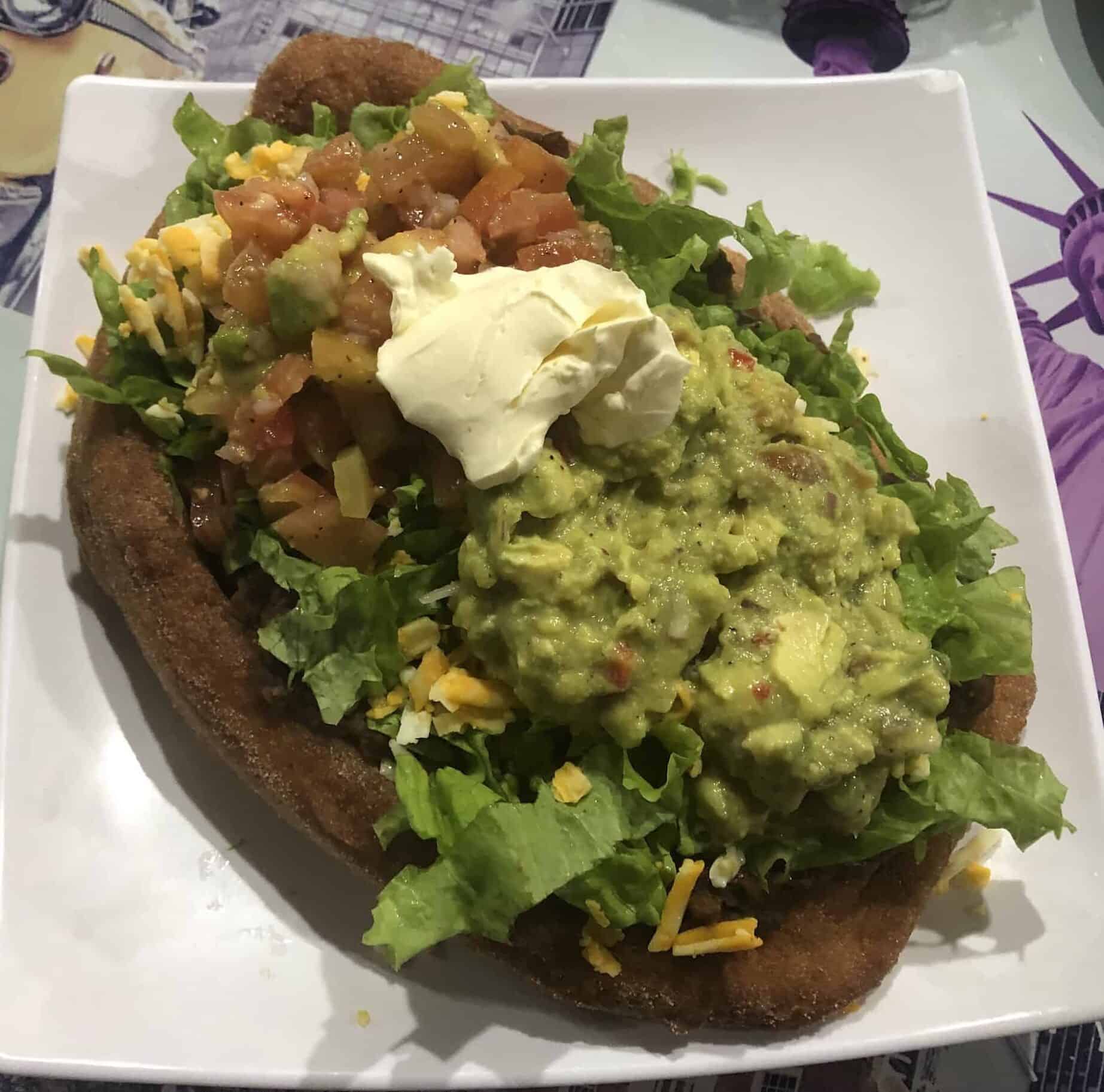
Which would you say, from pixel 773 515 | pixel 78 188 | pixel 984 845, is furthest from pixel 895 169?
pixel 78 188

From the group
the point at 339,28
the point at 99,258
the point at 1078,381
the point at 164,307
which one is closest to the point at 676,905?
the point at 164,307

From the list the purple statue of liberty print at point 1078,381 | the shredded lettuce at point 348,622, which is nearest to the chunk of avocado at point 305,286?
the shredded lettuce at point 348,622

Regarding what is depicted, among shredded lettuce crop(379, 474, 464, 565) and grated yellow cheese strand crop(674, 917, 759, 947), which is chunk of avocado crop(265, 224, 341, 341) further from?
grated yellow cheese strand crop(674, 917, 759, 947)

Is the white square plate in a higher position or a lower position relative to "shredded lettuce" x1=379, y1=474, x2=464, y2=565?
lower

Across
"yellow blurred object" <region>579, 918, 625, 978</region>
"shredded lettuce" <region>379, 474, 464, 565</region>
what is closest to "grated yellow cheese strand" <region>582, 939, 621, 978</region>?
"yellow blurred object" <region>579, 918, 625, 978</region>

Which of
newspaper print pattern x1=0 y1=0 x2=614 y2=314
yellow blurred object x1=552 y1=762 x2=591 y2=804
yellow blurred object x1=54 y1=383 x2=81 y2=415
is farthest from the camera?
newspaper print pattern x1=0 y1=0 x2=614 y2=314
